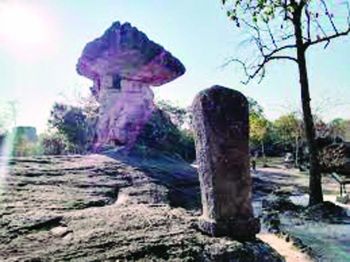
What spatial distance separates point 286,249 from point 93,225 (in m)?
3.35

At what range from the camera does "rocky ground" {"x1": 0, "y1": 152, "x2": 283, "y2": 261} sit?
13.2 feet

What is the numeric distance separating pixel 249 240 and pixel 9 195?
126 inches

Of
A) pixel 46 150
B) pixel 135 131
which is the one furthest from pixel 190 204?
pixel 46 150

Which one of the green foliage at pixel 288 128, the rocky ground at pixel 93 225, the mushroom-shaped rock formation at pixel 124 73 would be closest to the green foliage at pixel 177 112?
the green foliage at pixel 288 128

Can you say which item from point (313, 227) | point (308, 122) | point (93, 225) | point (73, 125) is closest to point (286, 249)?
point (313, 227)

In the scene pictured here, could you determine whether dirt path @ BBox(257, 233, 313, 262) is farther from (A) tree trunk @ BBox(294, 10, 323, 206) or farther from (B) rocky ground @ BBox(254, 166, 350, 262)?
(A) tree trunk @ BBox(294, 10, 323, 206)

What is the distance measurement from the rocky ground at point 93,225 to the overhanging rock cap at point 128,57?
7035mm

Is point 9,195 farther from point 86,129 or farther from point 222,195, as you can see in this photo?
point 86,129

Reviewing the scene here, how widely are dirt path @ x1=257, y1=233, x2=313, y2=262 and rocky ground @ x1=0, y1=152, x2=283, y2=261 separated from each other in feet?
5.16

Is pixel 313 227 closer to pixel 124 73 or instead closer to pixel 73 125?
pixel 124 73

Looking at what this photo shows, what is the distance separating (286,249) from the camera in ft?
21.6

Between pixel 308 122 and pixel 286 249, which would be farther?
pixel 308 122

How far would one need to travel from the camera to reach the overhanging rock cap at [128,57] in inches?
545

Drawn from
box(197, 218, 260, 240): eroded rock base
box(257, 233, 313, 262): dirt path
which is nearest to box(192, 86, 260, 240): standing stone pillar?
box(197, 218, 260, 240): eroded rock base
